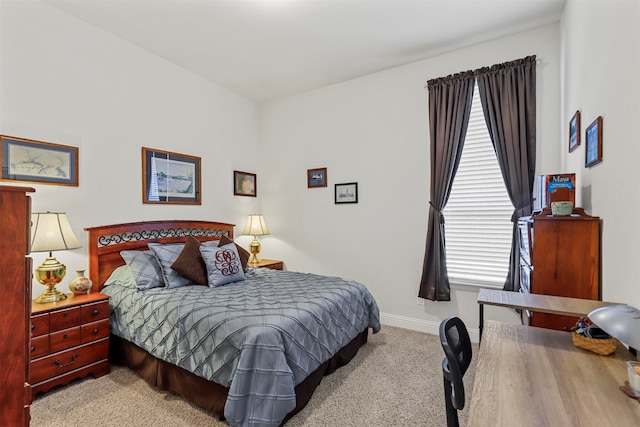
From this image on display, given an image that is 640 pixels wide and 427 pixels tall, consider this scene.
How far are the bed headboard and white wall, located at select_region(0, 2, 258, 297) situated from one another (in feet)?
0.31

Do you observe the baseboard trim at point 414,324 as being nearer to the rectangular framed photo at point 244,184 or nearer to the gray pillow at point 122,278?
the rectangular framed photo at point 244,184

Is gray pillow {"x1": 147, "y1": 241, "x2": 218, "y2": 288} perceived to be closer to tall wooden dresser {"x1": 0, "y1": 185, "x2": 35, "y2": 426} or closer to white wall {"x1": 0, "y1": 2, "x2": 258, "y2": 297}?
white wall {"x1": 0, "y1": 2, "x2": 258, "y2": 297}

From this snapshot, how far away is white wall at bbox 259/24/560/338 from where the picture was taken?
310 cm

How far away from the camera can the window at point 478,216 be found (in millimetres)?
3113

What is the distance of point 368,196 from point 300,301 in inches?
73.4

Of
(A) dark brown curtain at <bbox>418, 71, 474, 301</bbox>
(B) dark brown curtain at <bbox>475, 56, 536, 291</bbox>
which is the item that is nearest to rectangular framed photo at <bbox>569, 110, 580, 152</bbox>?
(B) dark brown curtain at <bbox>475, 56, 536, 291</bbox>

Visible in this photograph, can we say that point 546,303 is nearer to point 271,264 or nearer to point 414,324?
point 414,324

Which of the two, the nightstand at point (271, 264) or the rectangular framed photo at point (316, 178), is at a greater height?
the rectangular framed photo at point (316, 178)

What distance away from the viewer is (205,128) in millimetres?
3984

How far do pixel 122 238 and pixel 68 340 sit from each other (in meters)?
1.02

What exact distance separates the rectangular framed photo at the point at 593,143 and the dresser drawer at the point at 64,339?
12.0 feet

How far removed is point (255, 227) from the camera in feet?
14.3

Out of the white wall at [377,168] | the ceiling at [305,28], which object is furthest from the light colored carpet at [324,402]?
the ceiling at [305,28]

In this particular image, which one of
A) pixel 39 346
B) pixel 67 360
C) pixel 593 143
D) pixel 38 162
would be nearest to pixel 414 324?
pixel 593 143
